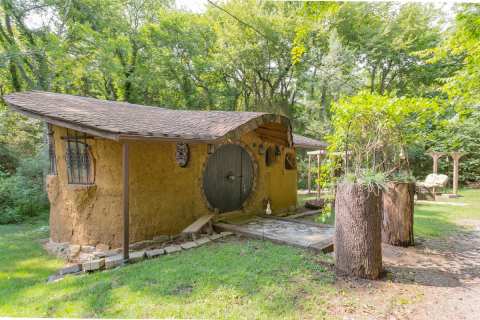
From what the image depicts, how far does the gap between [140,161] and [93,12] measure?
13.5 meters

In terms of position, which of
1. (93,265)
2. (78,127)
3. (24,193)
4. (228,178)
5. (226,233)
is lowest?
(93,265)

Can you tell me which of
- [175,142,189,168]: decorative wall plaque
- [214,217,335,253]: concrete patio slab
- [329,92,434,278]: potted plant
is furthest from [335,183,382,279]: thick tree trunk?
[175,142,189,168]: decorative wall plaque

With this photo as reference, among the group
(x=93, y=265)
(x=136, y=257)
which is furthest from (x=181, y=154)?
(x=93, y=265)

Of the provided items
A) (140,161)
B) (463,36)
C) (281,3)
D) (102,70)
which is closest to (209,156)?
(140,161)

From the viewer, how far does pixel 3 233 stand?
778cm

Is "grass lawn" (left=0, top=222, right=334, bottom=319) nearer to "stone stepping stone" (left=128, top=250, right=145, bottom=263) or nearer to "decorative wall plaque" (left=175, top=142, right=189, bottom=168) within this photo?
"stone stepping stone" (left=128, top=250, right=145, bottom=263)

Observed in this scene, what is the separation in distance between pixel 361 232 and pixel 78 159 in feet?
18.5

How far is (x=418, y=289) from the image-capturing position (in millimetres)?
3646

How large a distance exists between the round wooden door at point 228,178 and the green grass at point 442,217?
14.4 ft

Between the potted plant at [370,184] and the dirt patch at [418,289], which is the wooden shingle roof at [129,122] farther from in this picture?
the dirt patch at [418,289]

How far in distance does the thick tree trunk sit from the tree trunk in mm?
1655

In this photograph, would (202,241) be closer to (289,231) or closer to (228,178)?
(289,231)

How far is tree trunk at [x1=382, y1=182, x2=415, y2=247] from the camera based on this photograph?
209 inches

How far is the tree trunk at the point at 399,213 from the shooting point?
5297 millimetres
